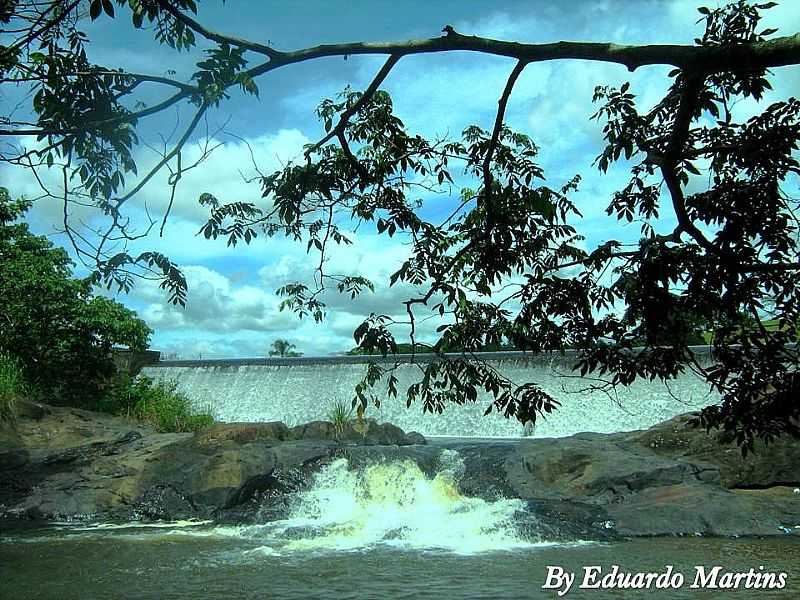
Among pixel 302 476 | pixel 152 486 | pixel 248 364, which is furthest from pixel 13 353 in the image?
pixel 302 476

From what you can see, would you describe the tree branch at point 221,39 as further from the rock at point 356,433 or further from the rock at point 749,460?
the rock at point 356,433

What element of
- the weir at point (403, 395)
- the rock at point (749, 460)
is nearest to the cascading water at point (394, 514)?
the rock at point (749, 460)

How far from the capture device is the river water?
6.31 metres

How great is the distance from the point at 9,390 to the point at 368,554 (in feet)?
27.9

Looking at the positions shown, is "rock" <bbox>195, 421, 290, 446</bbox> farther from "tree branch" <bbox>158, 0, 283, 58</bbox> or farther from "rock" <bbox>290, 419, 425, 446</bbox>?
"tree branch" <bbox>158, 0, 283, 58</bbox>

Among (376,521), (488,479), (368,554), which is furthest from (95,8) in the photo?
(488,479)

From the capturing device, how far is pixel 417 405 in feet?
55.7

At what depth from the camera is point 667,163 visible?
358 cm

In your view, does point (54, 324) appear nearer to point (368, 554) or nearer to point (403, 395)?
point (403, 395)

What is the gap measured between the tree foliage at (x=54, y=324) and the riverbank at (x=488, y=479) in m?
4.31

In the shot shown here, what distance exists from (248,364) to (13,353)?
225 inches

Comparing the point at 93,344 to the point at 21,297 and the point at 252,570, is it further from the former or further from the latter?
the point at 252,570

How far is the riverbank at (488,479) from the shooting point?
882cm

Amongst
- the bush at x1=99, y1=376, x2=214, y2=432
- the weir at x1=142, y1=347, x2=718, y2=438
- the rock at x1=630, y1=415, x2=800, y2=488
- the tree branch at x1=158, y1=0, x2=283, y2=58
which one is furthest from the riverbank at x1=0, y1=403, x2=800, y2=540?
the tree branch at x1=158, y1=0, x2=283, y2=58
